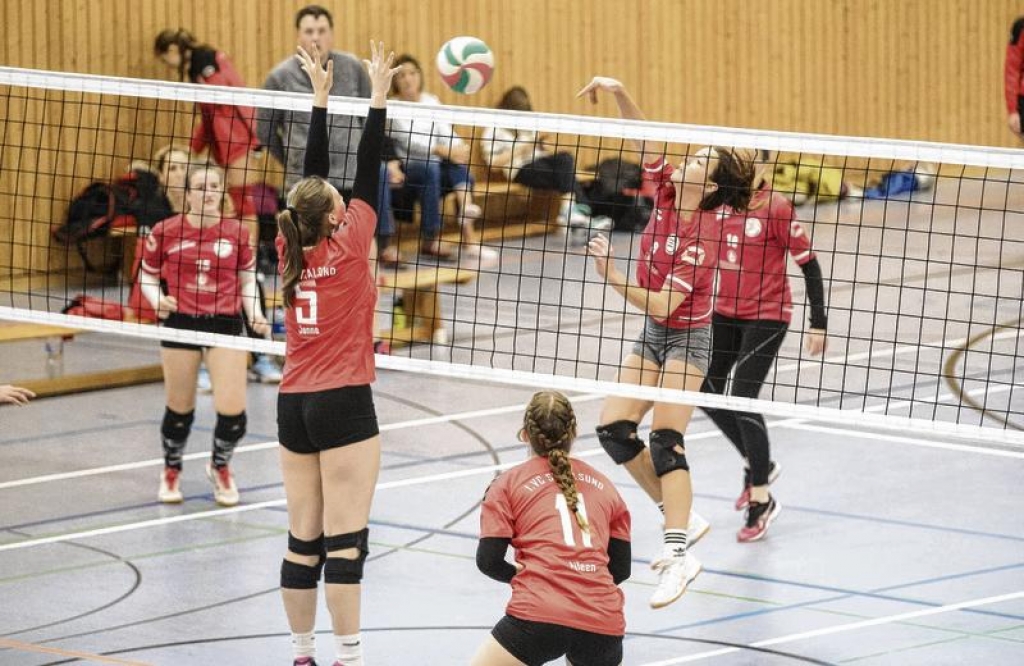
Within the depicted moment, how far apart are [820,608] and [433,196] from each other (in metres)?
8.36

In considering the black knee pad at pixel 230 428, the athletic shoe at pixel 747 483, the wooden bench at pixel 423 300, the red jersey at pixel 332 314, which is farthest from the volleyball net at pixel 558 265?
the red jersey at pixel 332 314

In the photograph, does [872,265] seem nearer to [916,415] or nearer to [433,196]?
[433,196]

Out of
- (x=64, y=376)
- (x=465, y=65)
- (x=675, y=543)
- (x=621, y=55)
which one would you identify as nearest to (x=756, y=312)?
(x=675, y=543)

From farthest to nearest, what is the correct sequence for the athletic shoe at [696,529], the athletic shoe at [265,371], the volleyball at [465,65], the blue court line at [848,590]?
the athletic shoe at [265,371] → the volleyball at [465,65] → the athletic shoe at [696,529] → the blue court line at [848,590]

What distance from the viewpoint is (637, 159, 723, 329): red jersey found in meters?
7.06

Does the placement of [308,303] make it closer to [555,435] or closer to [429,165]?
[555,435]

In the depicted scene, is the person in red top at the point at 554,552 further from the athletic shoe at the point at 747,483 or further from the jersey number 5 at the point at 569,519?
the athletic shoe at the point at 747,483

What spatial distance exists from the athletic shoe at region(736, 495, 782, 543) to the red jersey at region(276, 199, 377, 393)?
2898 mm

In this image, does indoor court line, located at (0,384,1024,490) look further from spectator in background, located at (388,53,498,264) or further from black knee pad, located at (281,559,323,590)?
spectator in background, located at (388,53,498,264)

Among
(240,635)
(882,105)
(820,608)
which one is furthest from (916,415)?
(882,105)

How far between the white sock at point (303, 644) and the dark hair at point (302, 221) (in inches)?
48.6

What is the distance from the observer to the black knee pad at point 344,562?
225 inches

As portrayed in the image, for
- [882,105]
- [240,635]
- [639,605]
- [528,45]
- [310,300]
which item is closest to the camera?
[310,300]

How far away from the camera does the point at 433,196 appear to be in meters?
14.7
